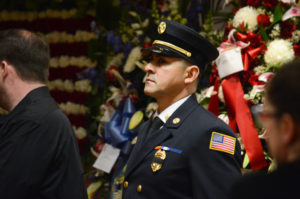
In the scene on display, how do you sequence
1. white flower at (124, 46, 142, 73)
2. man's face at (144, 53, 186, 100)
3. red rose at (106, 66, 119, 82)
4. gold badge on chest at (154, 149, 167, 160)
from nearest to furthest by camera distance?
gold badge on chest at (154, 149, 167, 160) < man's face at (144, 53, 186, 100) < white flower at (124, 46, 142, 73) < red rose at (106, 66, 119, 82)

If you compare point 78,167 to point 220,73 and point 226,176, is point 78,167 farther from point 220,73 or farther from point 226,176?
point 220,73

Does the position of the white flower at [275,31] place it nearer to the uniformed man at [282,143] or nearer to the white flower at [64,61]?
the uniformed man at [282,143]

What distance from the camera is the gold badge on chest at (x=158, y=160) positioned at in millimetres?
1683

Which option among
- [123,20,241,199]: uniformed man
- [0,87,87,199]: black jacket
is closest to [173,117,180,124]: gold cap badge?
[123,20,241,199]: uniformed man

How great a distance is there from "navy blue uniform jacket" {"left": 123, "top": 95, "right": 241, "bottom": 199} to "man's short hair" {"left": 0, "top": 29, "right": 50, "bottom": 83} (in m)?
0.55

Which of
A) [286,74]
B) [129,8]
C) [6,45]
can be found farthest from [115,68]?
[286,74]

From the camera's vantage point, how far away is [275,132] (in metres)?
0.84

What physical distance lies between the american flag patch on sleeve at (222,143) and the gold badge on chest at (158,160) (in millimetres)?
187

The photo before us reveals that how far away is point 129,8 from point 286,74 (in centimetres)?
254

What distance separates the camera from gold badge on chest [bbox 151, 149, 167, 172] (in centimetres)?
168

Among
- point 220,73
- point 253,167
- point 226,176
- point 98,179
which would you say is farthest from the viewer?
point 98,179

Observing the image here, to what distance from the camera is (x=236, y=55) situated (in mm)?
2172

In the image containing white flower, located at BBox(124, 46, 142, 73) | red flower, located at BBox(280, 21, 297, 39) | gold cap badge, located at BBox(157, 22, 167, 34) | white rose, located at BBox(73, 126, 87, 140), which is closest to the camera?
gold cap badge, located at BBox(157, 22, 167, 34)

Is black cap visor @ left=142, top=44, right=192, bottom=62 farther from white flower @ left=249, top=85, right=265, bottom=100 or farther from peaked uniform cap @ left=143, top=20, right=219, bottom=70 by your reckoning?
white flower @ left=249, top=85, right=265, bottom=100
